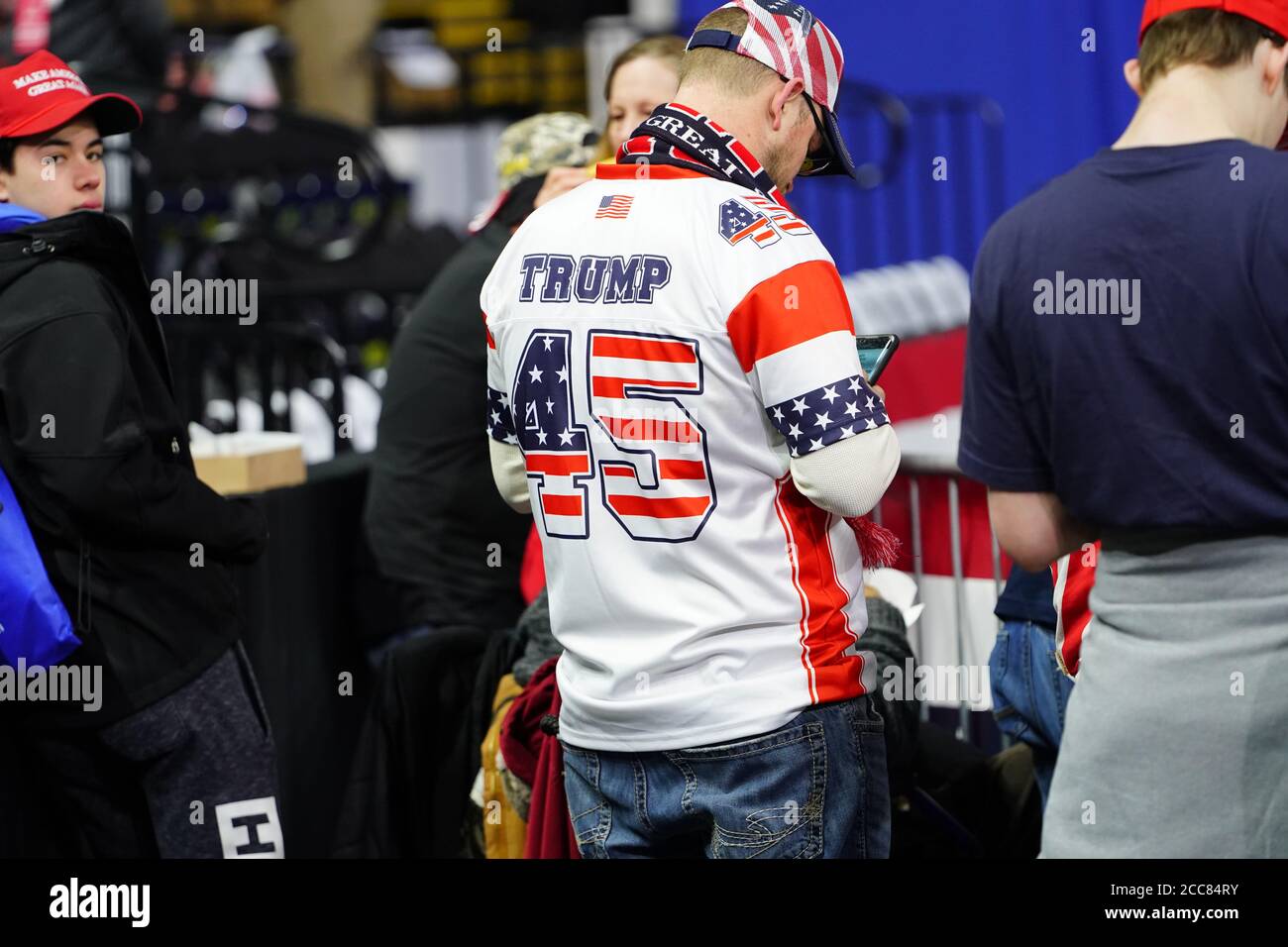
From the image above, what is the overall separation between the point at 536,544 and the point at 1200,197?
1.60 meters

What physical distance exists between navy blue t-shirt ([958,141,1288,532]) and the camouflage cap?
6.16 ft

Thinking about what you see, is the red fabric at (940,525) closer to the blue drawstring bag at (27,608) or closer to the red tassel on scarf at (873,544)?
the red tassel on scarf at (873,544)

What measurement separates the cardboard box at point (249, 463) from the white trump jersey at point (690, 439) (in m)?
1.92

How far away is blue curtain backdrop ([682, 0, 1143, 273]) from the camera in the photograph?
28.9 ft

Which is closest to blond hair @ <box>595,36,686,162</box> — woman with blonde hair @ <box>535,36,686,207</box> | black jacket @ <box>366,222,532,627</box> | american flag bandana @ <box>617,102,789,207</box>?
woman with blonde hair @ <box>535,36,686,207</box>

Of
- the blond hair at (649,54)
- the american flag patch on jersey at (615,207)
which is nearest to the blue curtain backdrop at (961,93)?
the blond hair at (649,54)

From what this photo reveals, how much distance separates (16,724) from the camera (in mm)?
3041

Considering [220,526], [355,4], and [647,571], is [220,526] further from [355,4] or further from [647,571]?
[355,4]

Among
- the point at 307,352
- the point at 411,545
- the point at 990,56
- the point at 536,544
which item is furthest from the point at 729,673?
the point at 990,56

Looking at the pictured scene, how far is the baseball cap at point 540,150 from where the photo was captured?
3916 mm

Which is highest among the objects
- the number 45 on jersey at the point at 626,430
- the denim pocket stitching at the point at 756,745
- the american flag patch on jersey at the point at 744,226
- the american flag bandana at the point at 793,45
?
the american flag bandana at the point at 793,45

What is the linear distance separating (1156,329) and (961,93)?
7.50m

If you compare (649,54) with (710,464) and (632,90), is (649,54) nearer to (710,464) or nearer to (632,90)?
(632,90)

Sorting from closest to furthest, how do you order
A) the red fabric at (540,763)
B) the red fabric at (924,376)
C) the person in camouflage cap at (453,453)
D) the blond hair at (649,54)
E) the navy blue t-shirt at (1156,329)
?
the navy blue t-shirt at (1156,329) < the red fabric at (540,763) < the blond hair at (649,54) < the person in camouflage cap at (453,453) < the red fabric at (924,376)
